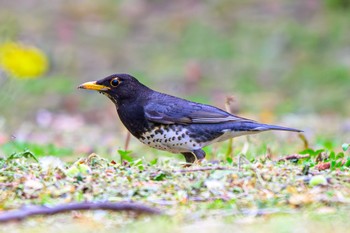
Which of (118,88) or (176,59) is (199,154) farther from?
(176,59)

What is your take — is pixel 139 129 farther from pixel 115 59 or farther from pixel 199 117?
pixel 115 59

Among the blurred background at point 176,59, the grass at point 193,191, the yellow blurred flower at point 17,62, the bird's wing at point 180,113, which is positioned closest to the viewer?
the grass at point 193,191

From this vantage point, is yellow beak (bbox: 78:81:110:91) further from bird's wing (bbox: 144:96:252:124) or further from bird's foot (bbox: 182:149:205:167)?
bird's foot (bbox: 182:149:205:167)

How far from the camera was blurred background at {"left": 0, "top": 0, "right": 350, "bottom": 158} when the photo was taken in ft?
40.4

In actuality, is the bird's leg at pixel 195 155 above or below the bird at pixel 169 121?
below

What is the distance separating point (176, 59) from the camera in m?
16.0

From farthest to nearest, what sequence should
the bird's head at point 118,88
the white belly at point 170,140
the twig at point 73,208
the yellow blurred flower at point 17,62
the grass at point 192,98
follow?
the yellow blurred flower at point 17,62
the bird's head at point 118,88
the white belly at point 170,140
the grass at point 192,98
the twig at point 73,208

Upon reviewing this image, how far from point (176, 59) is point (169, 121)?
29.2 ft

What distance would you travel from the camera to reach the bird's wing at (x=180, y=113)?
281 inches

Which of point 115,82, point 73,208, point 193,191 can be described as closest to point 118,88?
point 115,82

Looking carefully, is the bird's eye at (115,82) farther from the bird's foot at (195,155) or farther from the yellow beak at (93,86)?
the bird's foot at (195,155)

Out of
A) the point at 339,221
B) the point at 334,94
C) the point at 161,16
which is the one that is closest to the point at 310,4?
the point at 161,16

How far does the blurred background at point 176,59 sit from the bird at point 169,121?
128 inches

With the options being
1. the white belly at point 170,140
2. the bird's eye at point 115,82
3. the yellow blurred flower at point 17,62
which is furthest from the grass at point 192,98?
the bird's eye at point 115,82
